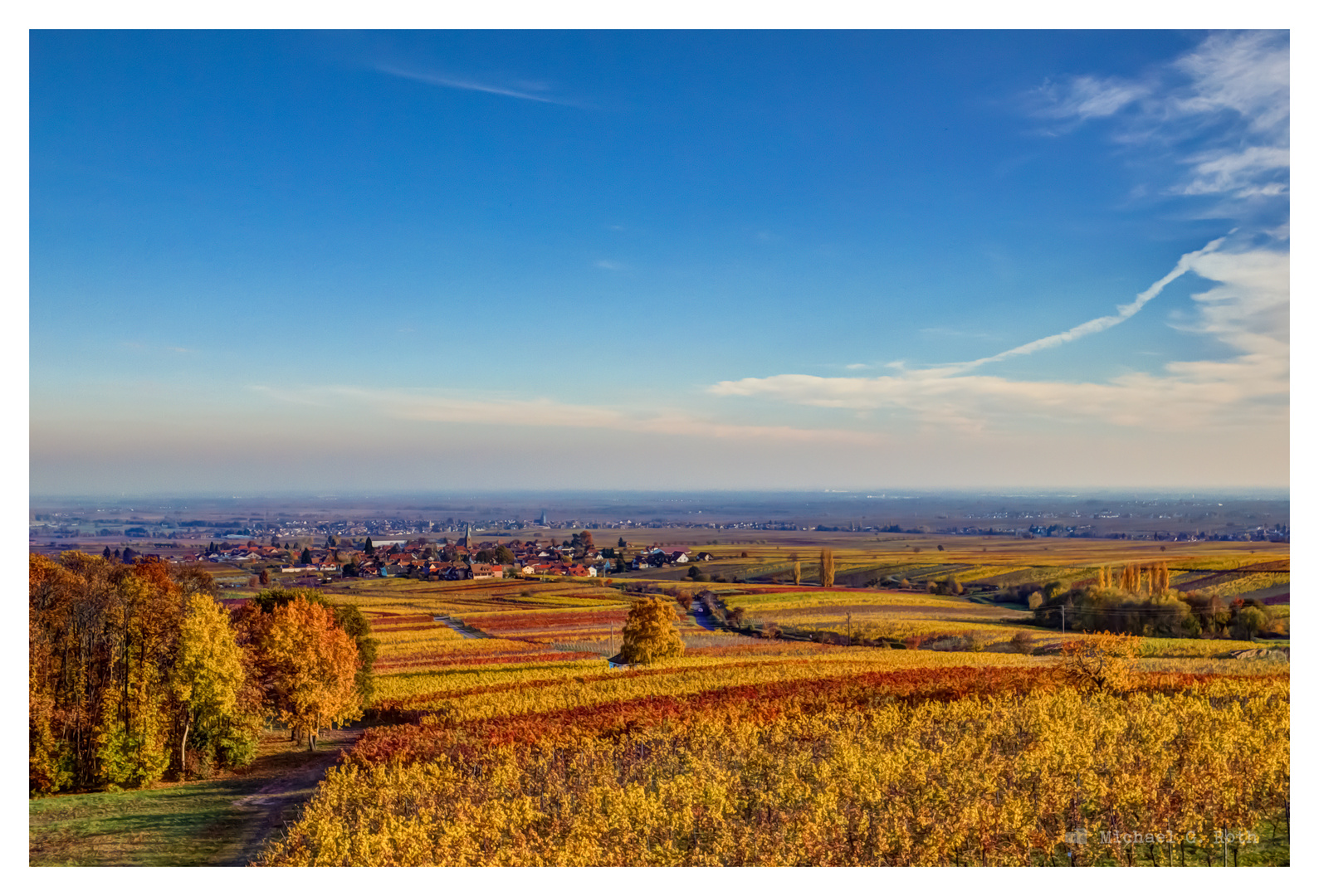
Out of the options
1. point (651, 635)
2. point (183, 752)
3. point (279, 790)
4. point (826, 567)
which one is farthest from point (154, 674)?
point (826, 567)

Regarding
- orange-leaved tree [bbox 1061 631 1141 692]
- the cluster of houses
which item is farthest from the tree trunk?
orange-leaved tree [bbox 1061 631 1141 692]

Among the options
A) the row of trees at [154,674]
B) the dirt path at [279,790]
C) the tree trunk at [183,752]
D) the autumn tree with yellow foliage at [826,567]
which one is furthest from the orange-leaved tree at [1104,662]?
the tree trunk at [183,752]

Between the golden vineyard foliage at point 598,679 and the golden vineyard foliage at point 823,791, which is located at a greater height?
the golden vineyard foliage at point 823,791

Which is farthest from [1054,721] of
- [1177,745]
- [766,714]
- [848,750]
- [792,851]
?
[792,851]

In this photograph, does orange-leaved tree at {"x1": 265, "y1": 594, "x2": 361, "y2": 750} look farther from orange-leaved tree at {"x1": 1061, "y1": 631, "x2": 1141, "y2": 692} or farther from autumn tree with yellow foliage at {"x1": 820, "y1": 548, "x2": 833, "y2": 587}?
autumn tree with yellow foliage at {"x1": 820, "y1": 548, "x2": 833, "y2": 587}

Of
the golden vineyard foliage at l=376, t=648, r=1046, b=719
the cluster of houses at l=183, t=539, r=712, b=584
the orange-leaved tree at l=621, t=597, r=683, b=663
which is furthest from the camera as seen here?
the orange-leaved tree at l=621, t=597, r=683, b=663

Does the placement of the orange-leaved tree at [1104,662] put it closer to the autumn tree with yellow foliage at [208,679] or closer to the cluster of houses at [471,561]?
the cluster of houses at [471,561]
